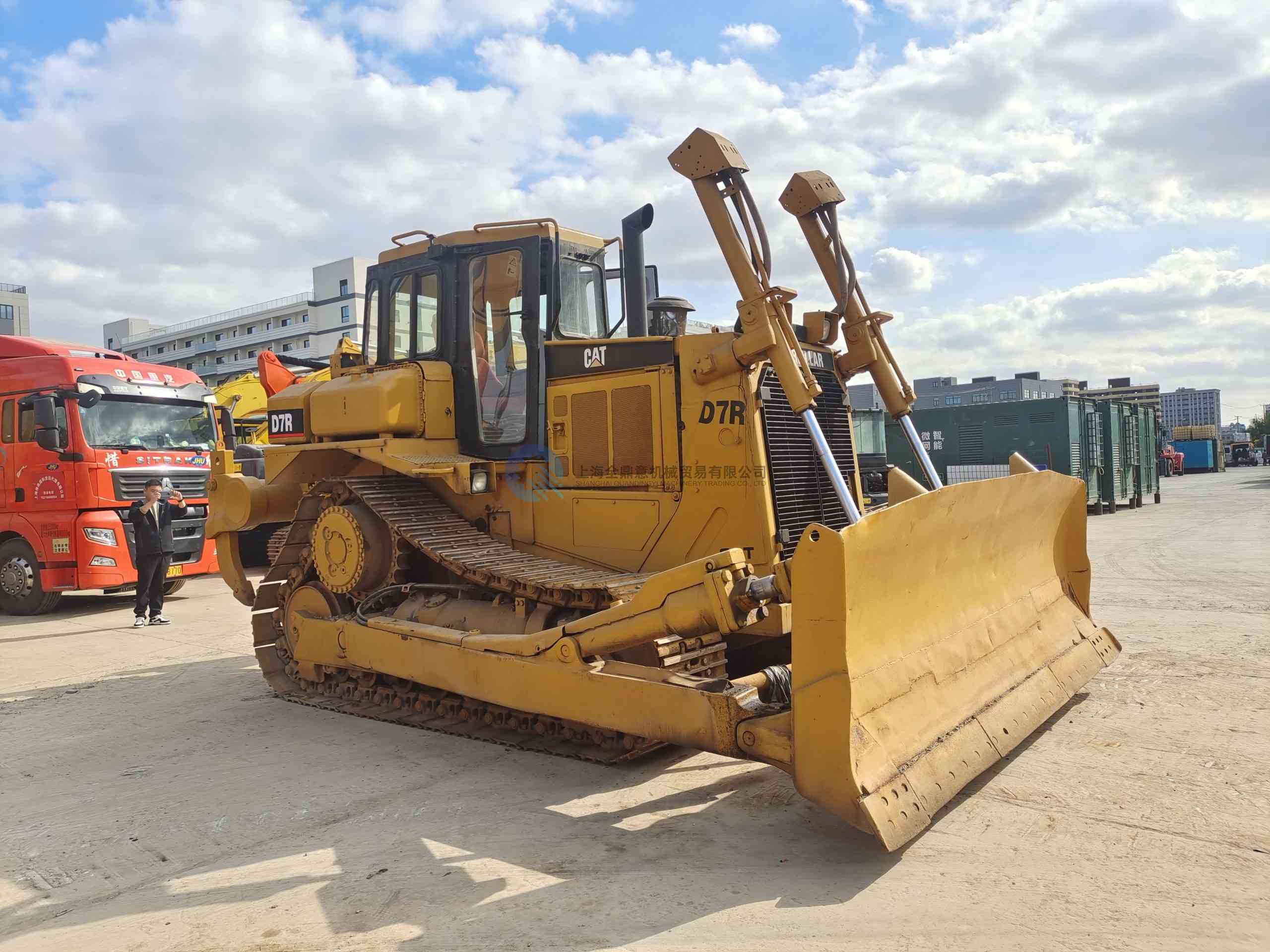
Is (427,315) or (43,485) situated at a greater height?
(427,315)

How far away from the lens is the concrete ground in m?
3.26

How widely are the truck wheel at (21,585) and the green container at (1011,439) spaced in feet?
55.5

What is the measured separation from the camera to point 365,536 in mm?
6207

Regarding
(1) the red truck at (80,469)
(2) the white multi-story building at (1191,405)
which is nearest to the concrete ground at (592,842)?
(1) the red truck at (80,469)

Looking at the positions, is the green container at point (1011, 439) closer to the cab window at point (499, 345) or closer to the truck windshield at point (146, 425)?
the truck windshield at point (146, 425)

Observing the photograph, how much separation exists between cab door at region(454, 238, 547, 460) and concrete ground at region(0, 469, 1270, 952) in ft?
6.82

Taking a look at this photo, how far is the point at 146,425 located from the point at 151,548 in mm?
2748

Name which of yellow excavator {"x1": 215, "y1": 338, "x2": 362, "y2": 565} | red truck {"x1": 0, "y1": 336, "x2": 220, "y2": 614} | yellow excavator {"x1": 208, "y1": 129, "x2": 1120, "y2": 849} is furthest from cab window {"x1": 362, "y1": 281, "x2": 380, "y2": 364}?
red truck {"x1": 0, "y1": 336, "x2": 220, "y2": 614}

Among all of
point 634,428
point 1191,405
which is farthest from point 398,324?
point 1191,405

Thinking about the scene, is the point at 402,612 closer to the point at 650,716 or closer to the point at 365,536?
the point at 365,536

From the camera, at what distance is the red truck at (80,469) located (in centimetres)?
1135

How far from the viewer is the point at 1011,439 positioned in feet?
77.2

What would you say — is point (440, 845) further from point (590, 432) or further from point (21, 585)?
point (21, 585)

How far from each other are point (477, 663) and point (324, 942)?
2071mm
